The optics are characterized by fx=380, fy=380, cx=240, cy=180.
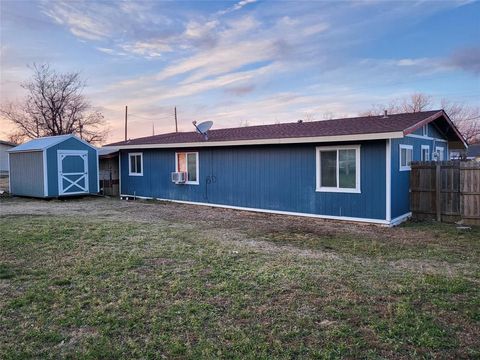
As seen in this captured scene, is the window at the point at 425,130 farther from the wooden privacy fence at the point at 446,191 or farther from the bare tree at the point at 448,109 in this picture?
the bare tree at the point at 448,109

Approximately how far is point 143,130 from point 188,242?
49781mm

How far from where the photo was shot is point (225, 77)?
19516 millimetres

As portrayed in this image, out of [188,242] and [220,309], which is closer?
[220,309]

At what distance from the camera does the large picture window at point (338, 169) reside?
951 centimetres

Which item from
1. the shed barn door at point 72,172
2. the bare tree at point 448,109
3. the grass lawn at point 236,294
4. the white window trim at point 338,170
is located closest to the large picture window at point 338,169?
the white window trim at point 338,170

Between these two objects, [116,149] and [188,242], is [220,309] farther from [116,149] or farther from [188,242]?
[116,149]

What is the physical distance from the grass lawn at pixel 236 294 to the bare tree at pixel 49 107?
30862 mm

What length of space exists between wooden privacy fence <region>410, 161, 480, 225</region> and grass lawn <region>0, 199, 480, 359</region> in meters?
1.63

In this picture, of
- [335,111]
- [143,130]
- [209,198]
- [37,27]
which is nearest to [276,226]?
[209,198]

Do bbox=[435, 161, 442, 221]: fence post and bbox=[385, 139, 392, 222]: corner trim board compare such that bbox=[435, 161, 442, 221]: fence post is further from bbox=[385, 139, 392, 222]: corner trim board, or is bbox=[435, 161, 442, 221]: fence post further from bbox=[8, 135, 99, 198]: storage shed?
bbox=[8, 135, 99, 198]: storage shed

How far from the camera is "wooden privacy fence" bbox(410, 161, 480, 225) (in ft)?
30.3

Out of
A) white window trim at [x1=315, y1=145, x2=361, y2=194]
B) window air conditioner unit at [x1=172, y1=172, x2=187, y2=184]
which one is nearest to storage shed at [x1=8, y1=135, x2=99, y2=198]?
window air conditioner unit at [x1=172, y1=172, x2=187, y2=184]

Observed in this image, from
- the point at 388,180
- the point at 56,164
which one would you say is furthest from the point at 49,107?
the point at 388,180

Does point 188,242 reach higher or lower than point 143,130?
lower
